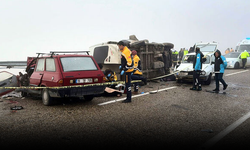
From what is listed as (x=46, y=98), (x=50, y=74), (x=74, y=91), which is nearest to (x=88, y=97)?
(x=74, y=91)

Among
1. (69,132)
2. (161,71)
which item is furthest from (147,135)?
(161,71)

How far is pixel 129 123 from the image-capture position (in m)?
4.82

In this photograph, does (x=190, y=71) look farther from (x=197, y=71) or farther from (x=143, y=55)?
(x=143, y=55)

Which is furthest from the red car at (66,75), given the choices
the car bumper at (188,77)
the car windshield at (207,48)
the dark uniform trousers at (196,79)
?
the car windshield at (207,48)

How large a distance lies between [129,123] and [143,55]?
6.68 m

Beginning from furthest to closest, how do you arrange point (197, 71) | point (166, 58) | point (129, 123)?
point (166, 58) → point (197, 71) → point (129, 123)

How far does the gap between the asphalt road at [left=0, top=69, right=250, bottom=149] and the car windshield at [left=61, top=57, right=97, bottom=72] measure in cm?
112

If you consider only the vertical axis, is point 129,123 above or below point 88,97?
below

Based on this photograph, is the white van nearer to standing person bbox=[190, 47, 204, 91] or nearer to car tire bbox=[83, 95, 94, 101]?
standing person bbox=[190, 47, 204, 91]

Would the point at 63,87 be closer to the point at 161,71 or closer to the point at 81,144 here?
the point at 81,144

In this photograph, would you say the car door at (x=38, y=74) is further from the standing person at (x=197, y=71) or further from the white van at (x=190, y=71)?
the white van at (x=190, y=71)

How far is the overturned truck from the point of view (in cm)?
987

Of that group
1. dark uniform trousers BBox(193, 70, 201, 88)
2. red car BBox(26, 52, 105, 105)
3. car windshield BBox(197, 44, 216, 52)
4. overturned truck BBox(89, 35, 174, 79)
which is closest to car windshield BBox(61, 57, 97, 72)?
red car BBox(26, 52, 105, 105)

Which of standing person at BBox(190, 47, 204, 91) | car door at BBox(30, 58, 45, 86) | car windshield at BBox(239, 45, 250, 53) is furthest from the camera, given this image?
car windshield at BBox(239, 45, 250, 53)
